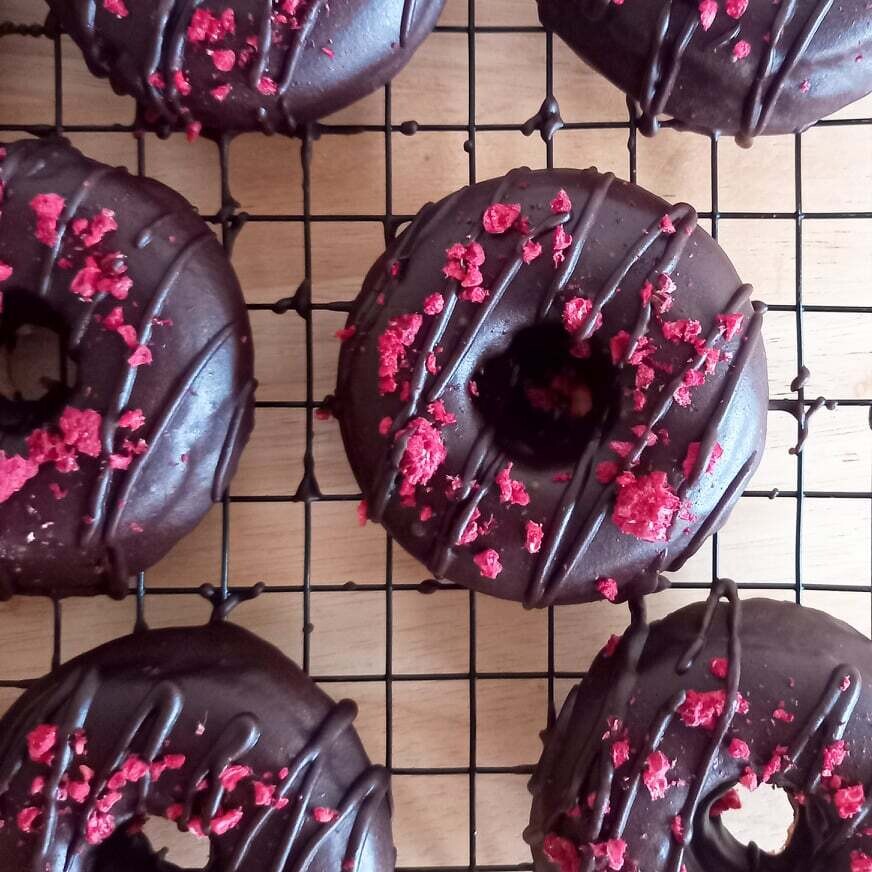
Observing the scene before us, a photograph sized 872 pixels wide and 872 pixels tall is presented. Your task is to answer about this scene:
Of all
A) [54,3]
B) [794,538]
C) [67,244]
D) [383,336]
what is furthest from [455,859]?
[54,3]

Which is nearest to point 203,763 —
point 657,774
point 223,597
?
point 223,597

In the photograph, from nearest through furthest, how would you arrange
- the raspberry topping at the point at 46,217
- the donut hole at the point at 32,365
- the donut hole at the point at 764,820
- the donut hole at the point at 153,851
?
the raspberry topping at the point at 46,217
the donut hole at the point at 153,851
the donut hole at the point at 32,365
the donut hole at the point at 764,820

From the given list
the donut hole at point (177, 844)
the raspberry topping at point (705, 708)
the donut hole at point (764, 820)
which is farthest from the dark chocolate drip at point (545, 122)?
the donut hole at point (177, 844)

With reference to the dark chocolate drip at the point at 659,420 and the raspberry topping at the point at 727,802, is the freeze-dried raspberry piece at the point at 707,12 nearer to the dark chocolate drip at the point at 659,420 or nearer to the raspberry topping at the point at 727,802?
the dark chocolate drip at the point at 659,420

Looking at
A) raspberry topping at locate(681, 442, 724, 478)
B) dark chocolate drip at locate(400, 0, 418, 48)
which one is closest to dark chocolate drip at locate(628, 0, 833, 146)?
dark chocolate drip at locate(400, 0, 418, 48)

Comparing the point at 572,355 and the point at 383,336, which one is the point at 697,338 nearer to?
the point at 572,355

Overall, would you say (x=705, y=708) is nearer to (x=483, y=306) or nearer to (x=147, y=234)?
(x=483, y=306)

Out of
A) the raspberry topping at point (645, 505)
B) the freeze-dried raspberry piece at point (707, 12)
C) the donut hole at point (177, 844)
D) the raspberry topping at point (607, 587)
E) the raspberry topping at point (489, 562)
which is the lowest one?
the donut hole at point (177, 844)
